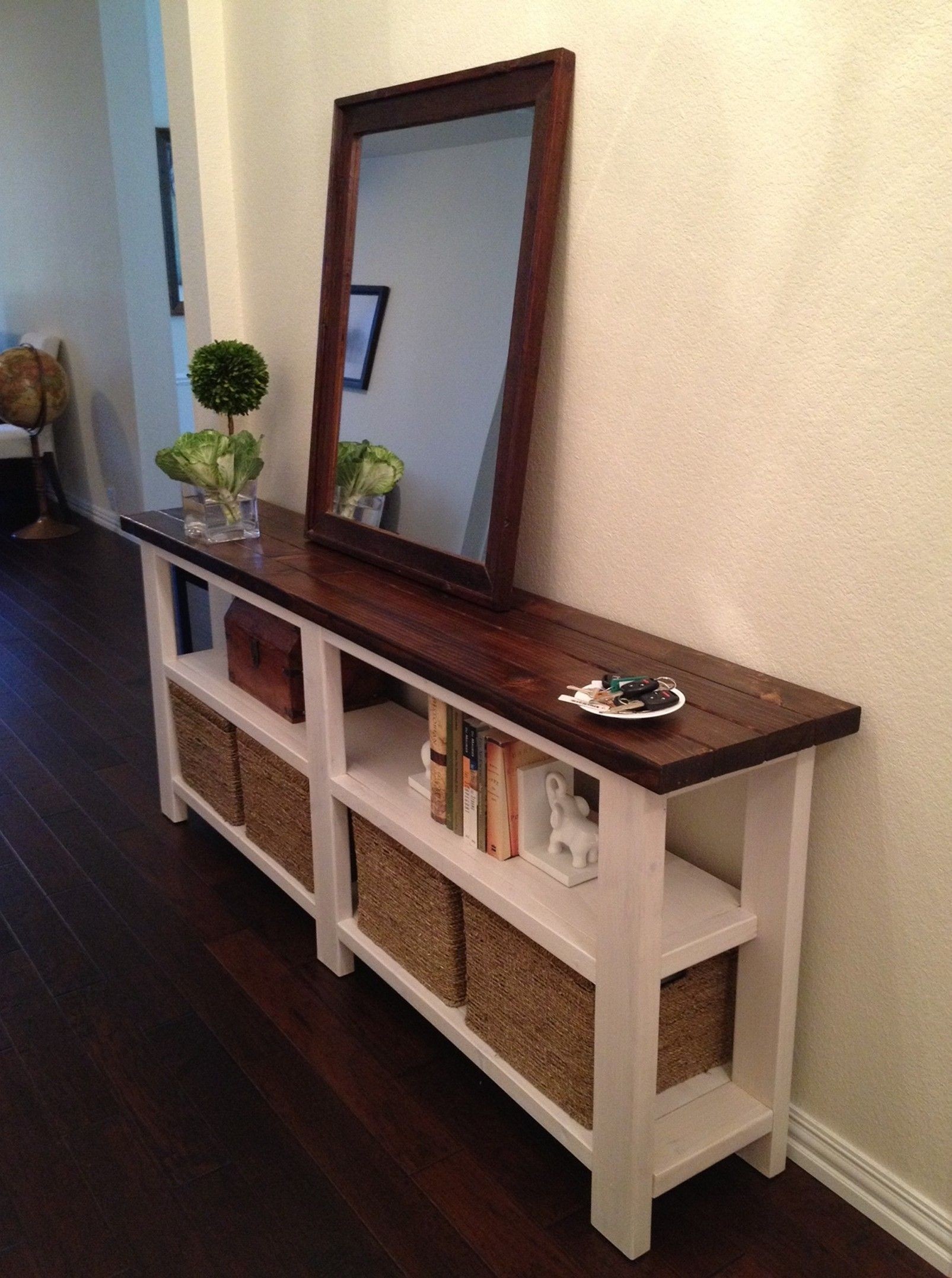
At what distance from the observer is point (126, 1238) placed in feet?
5.15

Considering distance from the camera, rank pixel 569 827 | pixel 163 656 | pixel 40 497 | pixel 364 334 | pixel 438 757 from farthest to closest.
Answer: pixel 40 497
pixel 163 656
pixel 364 334
pixel 438 757
pixel 569 827

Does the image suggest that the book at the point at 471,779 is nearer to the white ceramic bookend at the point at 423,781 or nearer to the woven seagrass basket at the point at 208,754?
the white ceramic bookend at the point at 423,781

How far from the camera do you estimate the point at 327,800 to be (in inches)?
82.0

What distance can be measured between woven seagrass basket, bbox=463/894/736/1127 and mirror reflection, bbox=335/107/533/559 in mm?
672

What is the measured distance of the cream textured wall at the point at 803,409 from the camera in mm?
1350

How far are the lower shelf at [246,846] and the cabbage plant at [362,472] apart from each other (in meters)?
0.76

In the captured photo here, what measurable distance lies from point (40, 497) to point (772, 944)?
5.14 m

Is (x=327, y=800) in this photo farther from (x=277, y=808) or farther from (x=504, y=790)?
(x=504, y=790)

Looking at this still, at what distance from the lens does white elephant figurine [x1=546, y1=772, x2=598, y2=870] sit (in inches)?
67.1

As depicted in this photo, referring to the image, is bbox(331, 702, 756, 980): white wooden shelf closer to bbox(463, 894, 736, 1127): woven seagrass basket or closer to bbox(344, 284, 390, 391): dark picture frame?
bbox(463, 894, 736, 1127): woven seagrass basket

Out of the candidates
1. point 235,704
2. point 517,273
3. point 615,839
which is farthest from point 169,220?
point 615,839

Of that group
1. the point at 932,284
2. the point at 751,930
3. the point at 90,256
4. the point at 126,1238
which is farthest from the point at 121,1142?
the point at 90,256

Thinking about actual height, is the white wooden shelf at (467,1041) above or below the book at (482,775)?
below

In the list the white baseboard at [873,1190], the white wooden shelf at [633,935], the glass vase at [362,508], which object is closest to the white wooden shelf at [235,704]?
the white wooden shelf at [633,935]
